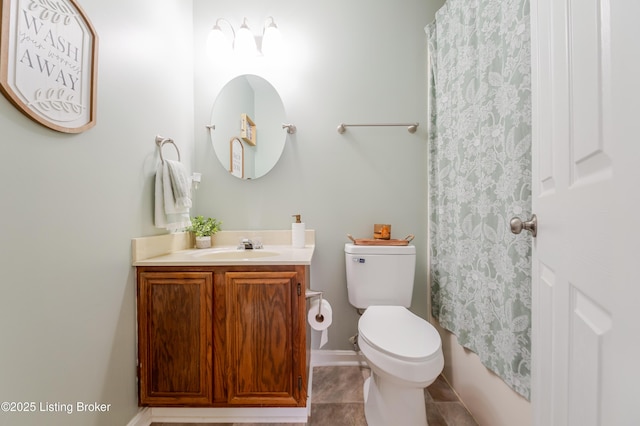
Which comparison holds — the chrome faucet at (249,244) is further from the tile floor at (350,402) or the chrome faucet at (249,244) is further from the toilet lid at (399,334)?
the tile floor at (350,402)

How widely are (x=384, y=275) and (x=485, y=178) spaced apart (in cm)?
77

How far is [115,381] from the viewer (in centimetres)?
108

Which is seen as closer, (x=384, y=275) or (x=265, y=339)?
(x=265, y=339)

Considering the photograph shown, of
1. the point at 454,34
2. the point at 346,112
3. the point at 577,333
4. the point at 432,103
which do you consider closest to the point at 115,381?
the point at 577,333

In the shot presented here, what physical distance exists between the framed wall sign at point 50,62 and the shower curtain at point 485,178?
163 centimetres

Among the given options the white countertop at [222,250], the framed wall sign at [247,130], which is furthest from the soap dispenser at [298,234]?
the framed wall sign at [247,130]

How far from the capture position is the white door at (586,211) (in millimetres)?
368

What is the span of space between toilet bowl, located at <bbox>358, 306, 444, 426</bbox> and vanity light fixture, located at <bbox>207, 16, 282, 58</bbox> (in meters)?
1.82

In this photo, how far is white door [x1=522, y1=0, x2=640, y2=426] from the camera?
368 mm

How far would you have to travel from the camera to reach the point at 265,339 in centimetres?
119

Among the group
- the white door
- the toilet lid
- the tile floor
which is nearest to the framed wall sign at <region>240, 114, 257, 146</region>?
the toilet lid

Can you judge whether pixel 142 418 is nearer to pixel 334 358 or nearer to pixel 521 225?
pixel 334 358

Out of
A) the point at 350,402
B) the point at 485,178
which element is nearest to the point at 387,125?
the point at 485,178

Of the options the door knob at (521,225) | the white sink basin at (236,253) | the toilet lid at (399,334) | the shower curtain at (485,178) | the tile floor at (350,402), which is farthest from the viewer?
the white sink basin at (236,253)
